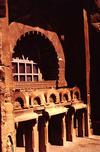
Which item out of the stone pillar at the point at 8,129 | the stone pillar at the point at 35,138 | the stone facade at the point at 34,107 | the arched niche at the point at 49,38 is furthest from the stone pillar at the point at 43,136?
the arched niche at the point at 49,38

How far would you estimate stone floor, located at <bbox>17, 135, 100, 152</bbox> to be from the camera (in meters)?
12.6

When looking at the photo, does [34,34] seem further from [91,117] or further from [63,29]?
[91,117]

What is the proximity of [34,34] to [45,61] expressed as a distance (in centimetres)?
180

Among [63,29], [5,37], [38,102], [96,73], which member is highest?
[63,29]

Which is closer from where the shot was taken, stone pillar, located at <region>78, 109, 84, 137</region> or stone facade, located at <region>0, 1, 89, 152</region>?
stone facade, located at <region>0, 1, 89, 152</region>

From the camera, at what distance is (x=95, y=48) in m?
16.0

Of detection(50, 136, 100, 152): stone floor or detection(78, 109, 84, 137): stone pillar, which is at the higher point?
detection(78, 109, 84, 137): stone pillar

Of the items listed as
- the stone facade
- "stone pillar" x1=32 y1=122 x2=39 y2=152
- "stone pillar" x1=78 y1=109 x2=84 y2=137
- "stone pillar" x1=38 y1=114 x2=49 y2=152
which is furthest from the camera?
"stone pillar" x1=78 y1=109 x2=84 y2=137

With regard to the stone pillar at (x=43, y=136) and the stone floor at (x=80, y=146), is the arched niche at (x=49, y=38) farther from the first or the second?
the stone pillar at (x=43, y=136)

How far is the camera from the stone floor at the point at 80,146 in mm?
12602

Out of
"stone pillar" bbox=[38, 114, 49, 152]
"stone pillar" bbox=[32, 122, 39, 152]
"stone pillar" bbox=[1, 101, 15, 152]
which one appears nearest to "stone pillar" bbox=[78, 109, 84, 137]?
"stone pillar" bbox=[38, 114, 49, 152]

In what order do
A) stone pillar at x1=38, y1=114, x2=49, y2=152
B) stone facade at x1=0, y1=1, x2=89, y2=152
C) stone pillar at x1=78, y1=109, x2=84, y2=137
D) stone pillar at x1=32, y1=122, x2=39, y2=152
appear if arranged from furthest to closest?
stone pillar at x1=78, y1=109, x2=84, y2=137, stone pillar at x1=38, y1=114, x2=49, y2=152, stone pillar at x1=32, y1=122, x2=39, y2=152, stone facade at x1=0, y1=1, x2=89, y2=152

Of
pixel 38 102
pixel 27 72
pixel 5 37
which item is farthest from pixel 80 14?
pixel 5 37

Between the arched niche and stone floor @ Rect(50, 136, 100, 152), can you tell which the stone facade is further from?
stone floor @ Rect(50, 136, 100, 152)
